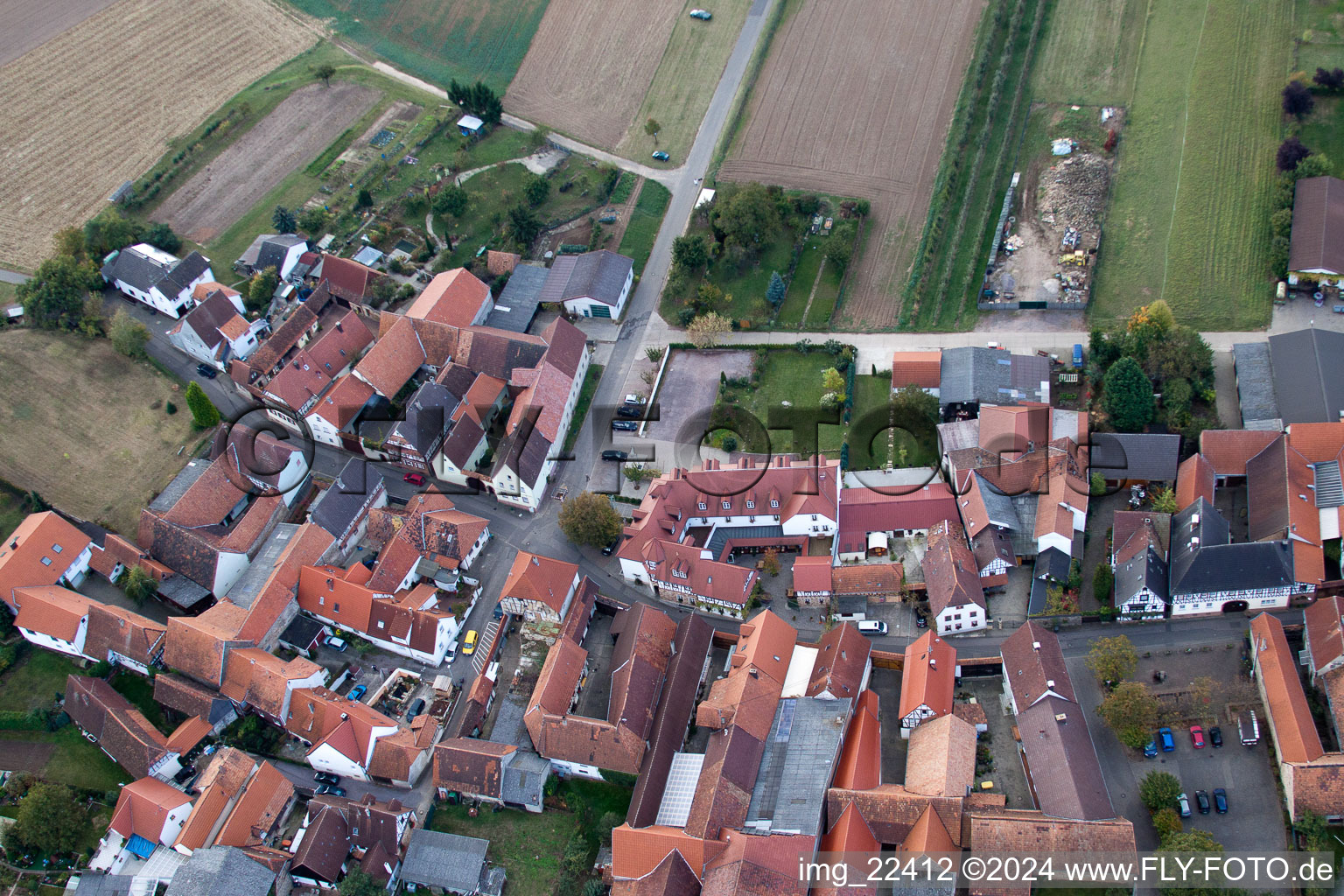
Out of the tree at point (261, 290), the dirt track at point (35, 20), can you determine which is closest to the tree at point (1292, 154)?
the tree at point (261, 290)

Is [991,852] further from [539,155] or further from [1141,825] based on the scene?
[539,155]

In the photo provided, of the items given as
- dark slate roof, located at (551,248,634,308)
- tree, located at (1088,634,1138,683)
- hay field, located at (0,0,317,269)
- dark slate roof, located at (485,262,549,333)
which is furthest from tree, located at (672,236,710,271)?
hay field, located at (0,0,317,269)

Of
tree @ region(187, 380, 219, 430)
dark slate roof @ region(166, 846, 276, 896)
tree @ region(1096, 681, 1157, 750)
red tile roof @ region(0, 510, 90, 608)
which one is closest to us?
dark slate roof @ region(166, 846, 276, 896)

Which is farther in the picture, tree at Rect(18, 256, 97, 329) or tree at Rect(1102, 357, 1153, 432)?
tree at Rect(18, 256, 97, 329)

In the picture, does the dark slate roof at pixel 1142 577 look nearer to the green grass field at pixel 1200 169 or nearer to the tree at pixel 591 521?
the green grass field at pixel 1200 169

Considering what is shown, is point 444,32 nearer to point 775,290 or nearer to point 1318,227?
point 775,290

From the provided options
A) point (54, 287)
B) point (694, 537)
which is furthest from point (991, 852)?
point (54, 287)

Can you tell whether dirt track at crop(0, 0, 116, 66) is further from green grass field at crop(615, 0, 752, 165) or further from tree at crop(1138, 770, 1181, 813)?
tree at crop(1138, 770, 1181, 813)
